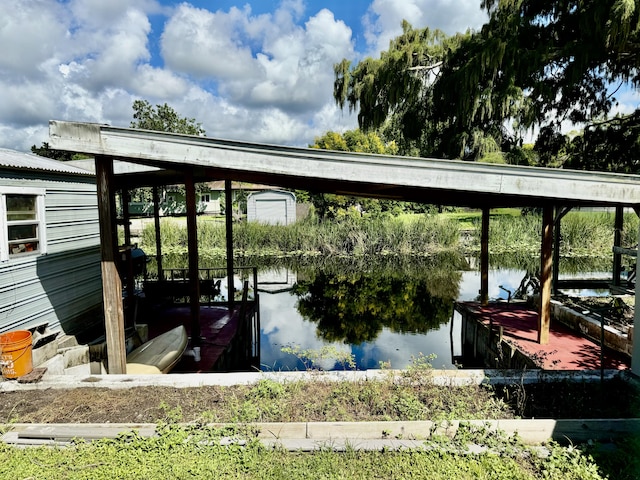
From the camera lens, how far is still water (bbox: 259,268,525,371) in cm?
892

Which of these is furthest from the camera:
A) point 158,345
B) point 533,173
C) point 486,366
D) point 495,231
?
point 495,231

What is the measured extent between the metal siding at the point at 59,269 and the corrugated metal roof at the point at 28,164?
119mm

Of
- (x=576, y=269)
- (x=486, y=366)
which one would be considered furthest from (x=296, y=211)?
(x=486, y=366)

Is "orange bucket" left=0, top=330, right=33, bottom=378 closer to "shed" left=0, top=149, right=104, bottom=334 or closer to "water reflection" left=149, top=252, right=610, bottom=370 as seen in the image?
"shed" left=0, top=149, right=104, bottom=334

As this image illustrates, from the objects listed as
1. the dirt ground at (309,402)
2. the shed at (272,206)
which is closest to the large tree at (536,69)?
the dirt ground at (309,402)

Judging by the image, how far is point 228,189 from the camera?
349 inches

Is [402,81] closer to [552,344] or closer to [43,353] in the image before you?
[552,344]

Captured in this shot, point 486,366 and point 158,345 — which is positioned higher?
point 158,345

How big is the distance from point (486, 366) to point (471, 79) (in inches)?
251

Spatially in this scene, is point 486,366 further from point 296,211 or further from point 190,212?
point 296,211

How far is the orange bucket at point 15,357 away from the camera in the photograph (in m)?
4.32

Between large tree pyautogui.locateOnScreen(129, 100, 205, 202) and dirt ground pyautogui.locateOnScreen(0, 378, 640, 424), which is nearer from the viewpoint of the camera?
dirt ground pyautogui.locateOnScreen(0, 378, 640, 424)

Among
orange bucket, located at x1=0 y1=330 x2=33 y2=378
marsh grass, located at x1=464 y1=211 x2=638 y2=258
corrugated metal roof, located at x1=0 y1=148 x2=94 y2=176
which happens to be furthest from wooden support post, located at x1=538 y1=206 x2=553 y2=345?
marsh grass, located at x1=464 y1=211 x2=638 y2=258

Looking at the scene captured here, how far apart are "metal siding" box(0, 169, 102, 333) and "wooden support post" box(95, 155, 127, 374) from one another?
1.91 metres
